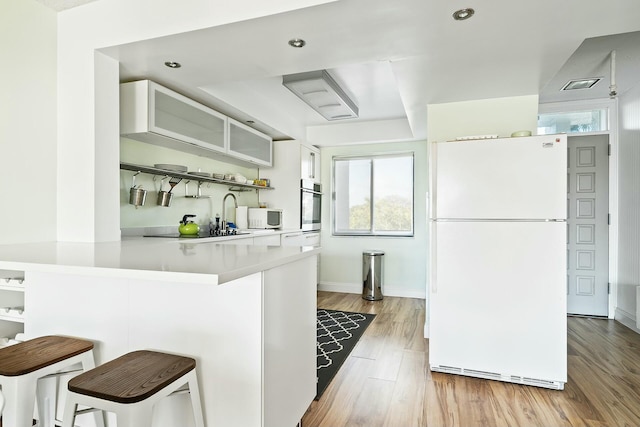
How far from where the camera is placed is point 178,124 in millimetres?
2877

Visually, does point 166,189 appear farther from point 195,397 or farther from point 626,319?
point 626,319

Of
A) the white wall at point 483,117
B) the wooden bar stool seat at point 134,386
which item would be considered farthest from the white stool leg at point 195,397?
the white wall at point 483,117

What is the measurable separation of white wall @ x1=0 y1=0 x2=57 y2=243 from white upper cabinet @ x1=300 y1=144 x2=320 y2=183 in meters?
2.86

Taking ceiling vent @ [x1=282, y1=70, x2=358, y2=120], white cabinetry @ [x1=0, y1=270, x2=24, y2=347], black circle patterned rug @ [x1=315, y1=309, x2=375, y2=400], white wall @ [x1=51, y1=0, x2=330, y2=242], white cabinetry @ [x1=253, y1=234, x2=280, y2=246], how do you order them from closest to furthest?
white cabinetry @ [x1=0, y1=270, x2=24, y2=347] → white wall @ [x1=51, y1=0, x2=330, y2=242] → black circle patterned rug @ [x1=315, y1=309, x2=375, y2=400] → ceiling vent @ [x1=282, y1=70, x2=358, y2=120] → white cabinetry @ [x1=253, y1=234, x2=280, y2=246]

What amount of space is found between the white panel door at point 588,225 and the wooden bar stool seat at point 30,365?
4.57m

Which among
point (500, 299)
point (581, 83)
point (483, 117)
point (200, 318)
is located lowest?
point (500, 299)

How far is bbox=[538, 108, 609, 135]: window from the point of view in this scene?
13.1ft

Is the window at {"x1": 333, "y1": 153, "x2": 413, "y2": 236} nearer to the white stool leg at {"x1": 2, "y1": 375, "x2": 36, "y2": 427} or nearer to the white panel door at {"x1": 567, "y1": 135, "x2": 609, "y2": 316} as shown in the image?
the white panel door at {"x1": 567, "y1": 135, "x2": 609, "y2": 316}

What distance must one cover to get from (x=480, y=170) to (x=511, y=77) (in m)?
0.74

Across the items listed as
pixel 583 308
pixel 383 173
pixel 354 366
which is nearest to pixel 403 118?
pixel 383 173

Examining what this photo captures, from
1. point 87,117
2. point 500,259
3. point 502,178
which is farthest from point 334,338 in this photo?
point 87,117

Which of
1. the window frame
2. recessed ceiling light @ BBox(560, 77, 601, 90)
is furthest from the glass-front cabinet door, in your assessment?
recessed ceiling light @ BBox(560, 77, 601, 90)

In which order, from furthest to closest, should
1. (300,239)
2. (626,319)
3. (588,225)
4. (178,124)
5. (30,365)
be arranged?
(300,239), (588,225), (626,319), (178,124), (30,365)

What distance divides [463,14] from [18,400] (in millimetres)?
2457
